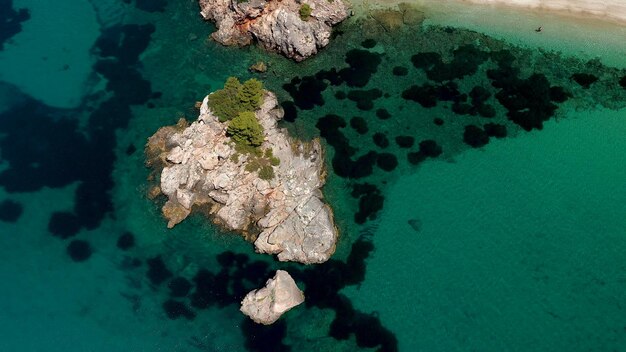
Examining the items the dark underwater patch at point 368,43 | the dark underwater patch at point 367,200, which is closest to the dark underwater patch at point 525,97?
the dark underwater patch at point 368,43

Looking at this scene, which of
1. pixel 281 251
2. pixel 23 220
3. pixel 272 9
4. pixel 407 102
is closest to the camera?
pixel 281 251

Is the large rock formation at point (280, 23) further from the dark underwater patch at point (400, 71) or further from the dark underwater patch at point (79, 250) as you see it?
the dark underwater patch at point (79, 250)

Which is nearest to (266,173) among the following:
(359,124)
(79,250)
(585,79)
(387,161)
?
(359,124)

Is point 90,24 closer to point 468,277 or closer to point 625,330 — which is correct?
point 468,277

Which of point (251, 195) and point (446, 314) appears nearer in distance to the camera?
point (446, 314)

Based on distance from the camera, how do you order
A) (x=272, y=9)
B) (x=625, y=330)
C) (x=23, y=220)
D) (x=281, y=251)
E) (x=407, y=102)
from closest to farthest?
(x=625, y=330)
(x=281, y=251)
(x=23, y=220)
(x=407, y=102)
(x=272, y=9)

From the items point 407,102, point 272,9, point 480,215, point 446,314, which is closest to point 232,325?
point 446,314

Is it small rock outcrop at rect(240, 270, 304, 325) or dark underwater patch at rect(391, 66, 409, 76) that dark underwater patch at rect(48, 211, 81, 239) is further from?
dark underwater patch at rect(391, 66, 409, 76)
